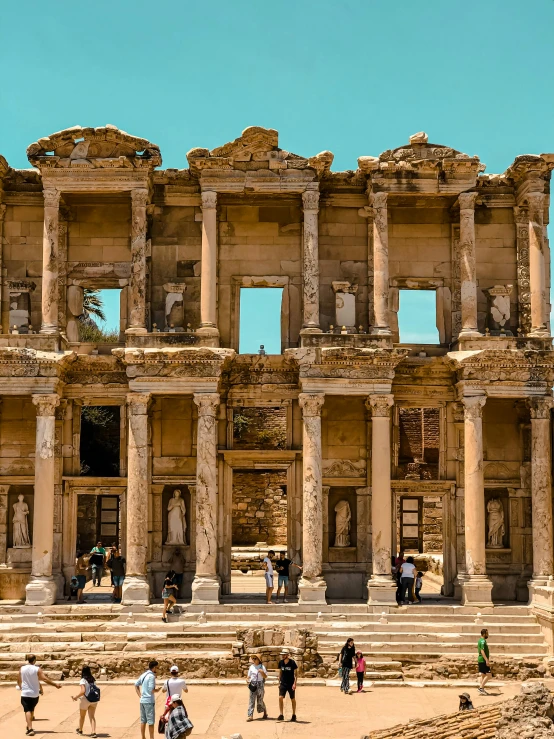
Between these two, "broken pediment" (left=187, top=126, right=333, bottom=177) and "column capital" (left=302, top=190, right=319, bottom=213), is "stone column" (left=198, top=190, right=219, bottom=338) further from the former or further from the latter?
"column capital" (left=302, top=190, right=319, bottom=213)

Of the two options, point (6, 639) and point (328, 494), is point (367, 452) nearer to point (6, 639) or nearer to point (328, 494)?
point (328, 494)

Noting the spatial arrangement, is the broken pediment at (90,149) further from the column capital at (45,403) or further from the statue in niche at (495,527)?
the statue in niche at (495,527)

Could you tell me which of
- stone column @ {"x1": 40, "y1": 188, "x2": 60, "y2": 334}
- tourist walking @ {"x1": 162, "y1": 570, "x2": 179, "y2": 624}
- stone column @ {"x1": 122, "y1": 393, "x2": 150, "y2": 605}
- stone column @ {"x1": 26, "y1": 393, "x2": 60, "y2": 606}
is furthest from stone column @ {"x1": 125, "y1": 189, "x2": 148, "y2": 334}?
tourist walking @ {"x1": 162, "y1": 570, "x2": 179, "y2": 624}

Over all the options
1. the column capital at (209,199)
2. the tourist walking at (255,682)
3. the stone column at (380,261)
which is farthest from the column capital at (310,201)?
the tourist walking at (255,682)

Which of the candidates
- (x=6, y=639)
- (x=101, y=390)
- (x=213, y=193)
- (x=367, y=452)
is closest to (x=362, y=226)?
(x=213, y=193)

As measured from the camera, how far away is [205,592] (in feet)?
79.5

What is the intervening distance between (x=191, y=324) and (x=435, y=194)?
6.91 metres

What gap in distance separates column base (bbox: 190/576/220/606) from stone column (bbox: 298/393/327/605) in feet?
6.40

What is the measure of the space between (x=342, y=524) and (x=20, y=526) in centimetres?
798

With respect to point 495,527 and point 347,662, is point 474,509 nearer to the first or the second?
point 495,527

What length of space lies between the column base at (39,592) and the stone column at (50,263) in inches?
234

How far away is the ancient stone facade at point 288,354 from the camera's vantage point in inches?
979

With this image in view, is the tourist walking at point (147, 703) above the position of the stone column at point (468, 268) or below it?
below

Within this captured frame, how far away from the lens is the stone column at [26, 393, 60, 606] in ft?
80.3
